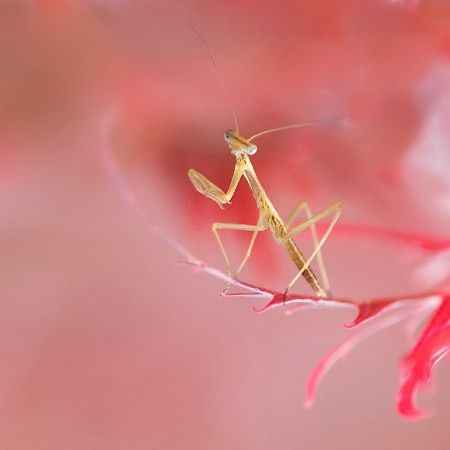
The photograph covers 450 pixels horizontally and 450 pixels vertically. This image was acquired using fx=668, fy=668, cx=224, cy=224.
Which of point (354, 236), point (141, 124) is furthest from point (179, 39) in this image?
point (354, 236)

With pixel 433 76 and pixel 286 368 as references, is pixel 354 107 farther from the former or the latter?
pixel 286 368

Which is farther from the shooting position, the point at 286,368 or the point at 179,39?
the point at 286,368

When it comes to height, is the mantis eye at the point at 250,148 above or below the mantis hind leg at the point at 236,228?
above

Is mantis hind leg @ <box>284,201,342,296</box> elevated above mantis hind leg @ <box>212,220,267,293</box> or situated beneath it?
elevated above

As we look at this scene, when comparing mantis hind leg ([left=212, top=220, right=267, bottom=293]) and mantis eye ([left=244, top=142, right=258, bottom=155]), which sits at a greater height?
mantis eye ([left=244, top=142, right=258, bottom=155])

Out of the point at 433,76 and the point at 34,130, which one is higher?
the point at 433,76

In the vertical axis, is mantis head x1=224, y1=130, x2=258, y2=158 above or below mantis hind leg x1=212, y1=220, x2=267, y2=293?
above

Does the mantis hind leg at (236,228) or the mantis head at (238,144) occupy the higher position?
the mantis head at (238,144)

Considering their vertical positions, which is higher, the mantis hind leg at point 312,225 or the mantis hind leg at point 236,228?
the mantis hind leg at point 312,225
